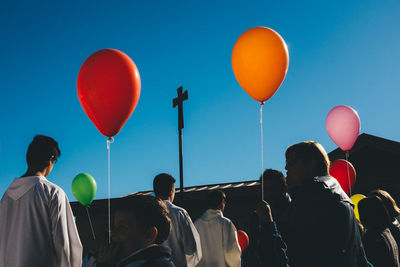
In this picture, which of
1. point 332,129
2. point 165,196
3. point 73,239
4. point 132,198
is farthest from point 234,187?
point 132,198

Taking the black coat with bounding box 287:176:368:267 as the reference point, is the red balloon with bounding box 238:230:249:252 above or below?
below

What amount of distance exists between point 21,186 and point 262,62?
300 cm

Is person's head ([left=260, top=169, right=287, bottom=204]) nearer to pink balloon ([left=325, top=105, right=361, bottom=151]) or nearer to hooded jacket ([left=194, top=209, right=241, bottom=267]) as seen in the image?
hooded jacket ([left=194, top=209, right=241, bottom=267])

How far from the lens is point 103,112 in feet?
12.9

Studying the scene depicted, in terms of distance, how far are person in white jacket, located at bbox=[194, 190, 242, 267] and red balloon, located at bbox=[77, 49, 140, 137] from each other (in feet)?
5.10

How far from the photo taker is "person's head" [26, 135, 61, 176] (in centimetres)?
290

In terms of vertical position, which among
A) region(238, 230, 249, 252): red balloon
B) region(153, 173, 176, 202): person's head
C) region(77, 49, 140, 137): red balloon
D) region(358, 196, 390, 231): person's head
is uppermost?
region(77, 49, 140, 137): red balloon

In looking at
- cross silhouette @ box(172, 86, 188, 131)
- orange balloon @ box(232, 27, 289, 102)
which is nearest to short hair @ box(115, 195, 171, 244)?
orange balloon @ box(232, 27, 289, 102)

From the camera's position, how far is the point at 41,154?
291 centimetres

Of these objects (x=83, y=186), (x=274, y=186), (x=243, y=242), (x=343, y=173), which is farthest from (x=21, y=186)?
(x=83, y=186)

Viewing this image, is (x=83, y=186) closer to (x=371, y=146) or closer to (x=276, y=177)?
(x=276, y=177)

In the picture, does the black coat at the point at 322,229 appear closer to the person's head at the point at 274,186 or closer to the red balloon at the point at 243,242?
the person's head at the point at 274,186

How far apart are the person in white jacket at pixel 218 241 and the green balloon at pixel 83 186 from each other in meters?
5.23

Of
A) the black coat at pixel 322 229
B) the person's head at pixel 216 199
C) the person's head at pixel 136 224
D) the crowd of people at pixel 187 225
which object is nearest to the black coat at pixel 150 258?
the crowd of people at pixel 187 225
